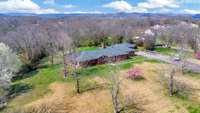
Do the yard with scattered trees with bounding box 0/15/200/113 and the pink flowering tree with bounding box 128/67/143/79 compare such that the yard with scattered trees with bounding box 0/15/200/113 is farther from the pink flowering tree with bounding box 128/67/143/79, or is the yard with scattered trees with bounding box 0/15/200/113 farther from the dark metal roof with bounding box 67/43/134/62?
the dark metal roof with bounding box 67/43/134/62

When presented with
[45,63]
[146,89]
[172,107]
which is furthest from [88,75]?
[45,63]

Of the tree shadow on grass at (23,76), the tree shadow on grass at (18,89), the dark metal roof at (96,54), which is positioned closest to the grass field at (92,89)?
the tree shadow on grass at (18,89)

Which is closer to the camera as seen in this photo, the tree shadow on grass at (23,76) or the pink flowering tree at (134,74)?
the pink flowering tree at (134,74)

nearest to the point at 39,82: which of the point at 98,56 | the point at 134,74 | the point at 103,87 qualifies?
the point at 103,87

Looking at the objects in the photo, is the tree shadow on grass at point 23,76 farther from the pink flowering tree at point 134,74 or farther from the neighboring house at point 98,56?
the pink flowering tree at point 134,74

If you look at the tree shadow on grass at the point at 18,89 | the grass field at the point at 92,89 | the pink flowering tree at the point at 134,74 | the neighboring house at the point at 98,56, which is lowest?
the tree shadow on grass at the point at 18,89

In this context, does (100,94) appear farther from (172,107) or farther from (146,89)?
(172,107)

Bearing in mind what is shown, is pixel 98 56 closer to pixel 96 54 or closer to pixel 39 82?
pixel 96 54

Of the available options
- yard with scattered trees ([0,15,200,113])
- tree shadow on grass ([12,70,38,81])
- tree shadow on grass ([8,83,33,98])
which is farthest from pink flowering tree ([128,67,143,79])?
tree shadow on grass ([12,70,38,81])
